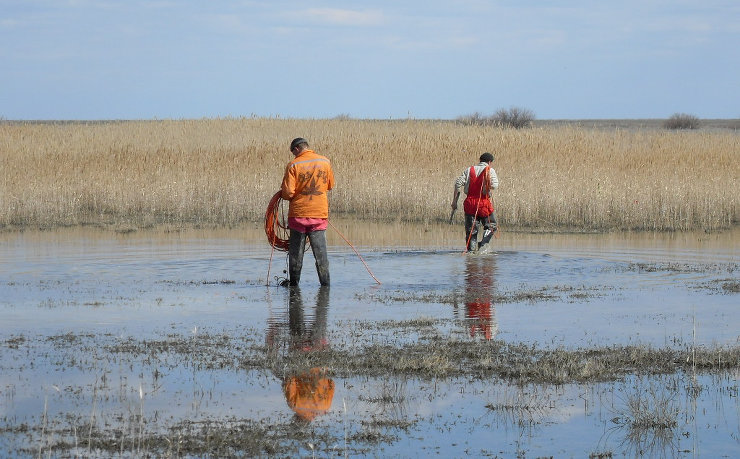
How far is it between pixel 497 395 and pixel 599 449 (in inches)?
49.3

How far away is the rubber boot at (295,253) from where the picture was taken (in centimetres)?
1297

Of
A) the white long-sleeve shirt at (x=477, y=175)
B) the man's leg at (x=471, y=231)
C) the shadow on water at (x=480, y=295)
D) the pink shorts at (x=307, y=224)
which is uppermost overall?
the white long-sleeve shirt at (x=477, y=175)

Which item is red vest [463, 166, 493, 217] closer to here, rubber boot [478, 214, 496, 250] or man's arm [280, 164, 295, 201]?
rubber boot [478, 214, 496, 250]

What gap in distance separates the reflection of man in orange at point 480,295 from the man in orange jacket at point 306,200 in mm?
1990

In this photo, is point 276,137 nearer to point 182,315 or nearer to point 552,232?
point 552,232

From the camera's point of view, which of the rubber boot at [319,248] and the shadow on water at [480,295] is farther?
the rubber boot at [319,248]

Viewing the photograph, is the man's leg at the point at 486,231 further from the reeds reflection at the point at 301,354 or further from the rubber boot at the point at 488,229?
the reeds reflection at the point at 301,354

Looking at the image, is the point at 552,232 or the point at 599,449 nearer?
the point at 599,449

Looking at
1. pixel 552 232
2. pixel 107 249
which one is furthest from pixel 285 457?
pixel 552 232

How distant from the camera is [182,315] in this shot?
10.7 m

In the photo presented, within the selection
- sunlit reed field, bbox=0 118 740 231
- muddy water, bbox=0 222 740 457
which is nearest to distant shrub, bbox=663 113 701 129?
sunlit reed field, bbox=0 118 740 231

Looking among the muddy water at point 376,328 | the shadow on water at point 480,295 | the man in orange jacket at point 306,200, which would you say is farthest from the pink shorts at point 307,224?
the shadow on water at point 480,295

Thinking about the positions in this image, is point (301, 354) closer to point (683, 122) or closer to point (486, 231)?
point (486, 231)

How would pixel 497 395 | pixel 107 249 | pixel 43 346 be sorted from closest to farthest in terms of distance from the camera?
1. pixel 497 395
2. pixel 43 346
3. pixel 107 249
